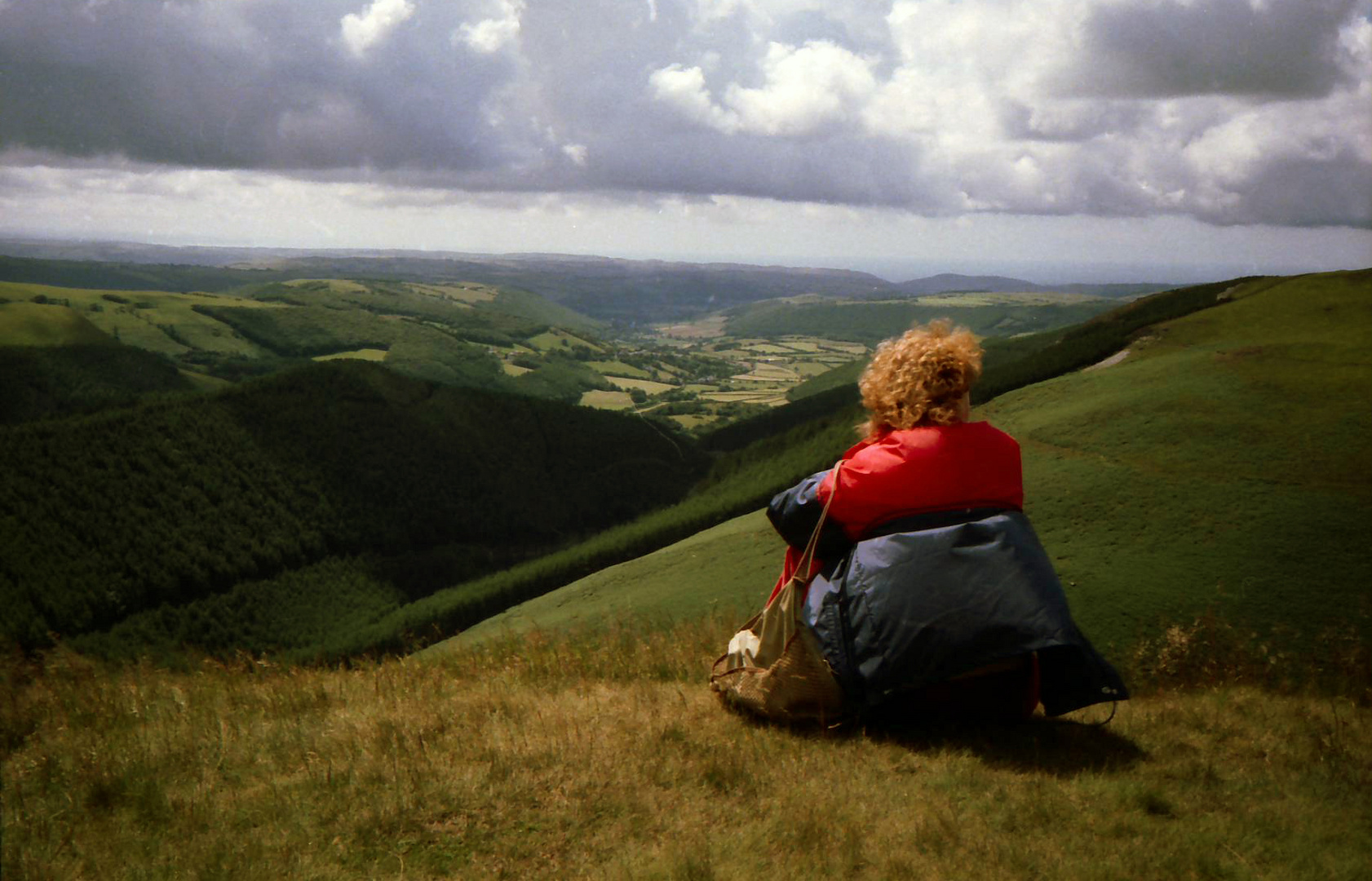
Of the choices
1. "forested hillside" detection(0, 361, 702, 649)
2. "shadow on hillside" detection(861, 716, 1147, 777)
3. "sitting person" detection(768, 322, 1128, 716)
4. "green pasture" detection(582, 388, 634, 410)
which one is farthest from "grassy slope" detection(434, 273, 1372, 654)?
"green pasture" detection(582, 388, 634, 410)

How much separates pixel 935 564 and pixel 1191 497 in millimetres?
19342

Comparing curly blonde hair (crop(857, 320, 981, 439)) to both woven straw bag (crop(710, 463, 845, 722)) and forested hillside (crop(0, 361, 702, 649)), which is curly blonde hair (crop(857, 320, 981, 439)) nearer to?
woven straw bag (crop(710, 463, 845, 722))

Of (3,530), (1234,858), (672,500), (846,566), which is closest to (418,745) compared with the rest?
(846,566)

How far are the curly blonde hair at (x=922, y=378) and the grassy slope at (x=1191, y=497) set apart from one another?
32.7 feet

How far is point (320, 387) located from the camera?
138 meters

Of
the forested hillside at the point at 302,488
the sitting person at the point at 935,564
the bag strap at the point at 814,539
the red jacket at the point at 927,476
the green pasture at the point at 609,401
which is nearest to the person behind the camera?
the sitting person at the point at 935,564

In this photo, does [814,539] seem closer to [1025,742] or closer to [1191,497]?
[1025,742]

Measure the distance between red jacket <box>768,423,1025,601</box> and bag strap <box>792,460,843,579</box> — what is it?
0.05 metres

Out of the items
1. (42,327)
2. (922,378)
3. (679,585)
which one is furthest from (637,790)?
(42,327)

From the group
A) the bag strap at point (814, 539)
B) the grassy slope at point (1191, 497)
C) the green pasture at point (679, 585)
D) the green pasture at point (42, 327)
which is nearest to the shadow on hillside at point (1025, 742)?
the bag strap at point (814, 539)

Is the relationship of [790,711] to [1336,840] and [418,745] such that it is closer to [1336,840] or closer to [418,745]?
[418,745]

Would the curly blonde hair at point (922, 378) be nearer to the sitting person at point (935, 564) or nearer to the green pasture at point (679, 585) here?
the sitting person at point (935, 564)

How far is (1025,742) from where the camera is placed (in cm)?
592

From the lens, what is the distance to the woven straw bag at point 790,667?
572cm
